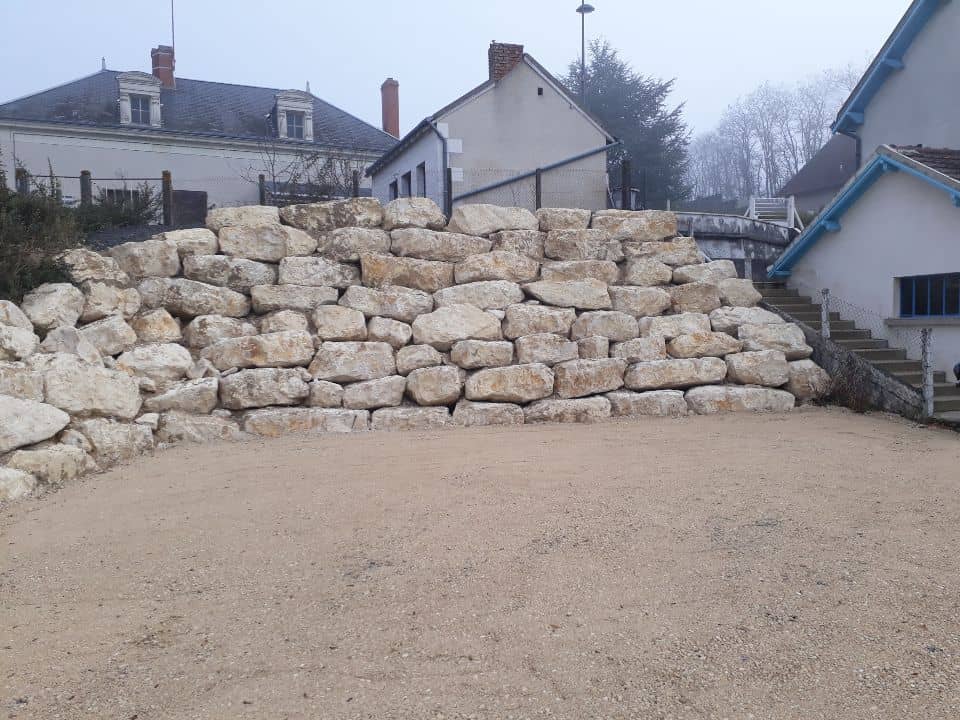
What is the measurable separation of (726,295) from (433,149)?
1044cm

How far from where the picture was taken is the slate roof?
23.4 metres

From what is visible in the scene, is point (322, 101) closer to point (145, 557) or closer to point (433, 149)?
point (433, 149)

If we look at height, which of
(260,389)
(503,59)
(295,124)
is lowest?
(260,389)

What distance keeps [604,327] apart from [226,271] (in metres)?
4.61

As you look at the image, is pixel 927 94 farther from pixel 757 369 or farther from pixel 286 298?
pixel 286 298

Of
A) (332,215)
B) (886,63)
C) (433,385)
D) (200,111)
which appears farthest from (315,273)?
(200,111)

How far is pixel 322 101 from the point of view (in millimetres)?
28438

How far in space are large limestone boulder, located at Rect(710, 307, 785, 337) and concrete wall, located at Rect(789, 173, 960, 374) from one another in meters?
1.55

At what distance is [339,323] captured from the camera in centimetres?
823

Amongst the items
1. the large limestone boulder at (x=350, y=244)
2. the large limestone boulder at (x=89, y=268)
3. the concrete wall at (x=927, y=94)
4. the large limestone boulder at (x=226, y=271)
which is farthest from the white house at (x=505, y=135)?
the large limestone boulder at (x=89, y=268)

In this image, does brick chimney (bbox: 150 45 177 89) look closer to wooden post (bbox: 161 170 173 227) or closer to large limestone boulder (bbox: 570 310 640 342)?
wooden post (bbox: 161 170 173 227)

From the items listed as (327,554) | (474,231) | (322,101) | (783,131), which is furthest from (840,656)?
(783,131)

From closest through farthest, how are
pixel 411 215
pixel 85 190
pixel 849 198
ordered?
pixel 411 215
pixel 85 190
pixel 849 198

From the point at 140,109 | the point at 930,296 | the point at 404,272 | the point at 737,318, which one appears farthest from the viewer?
the point at 140,109
